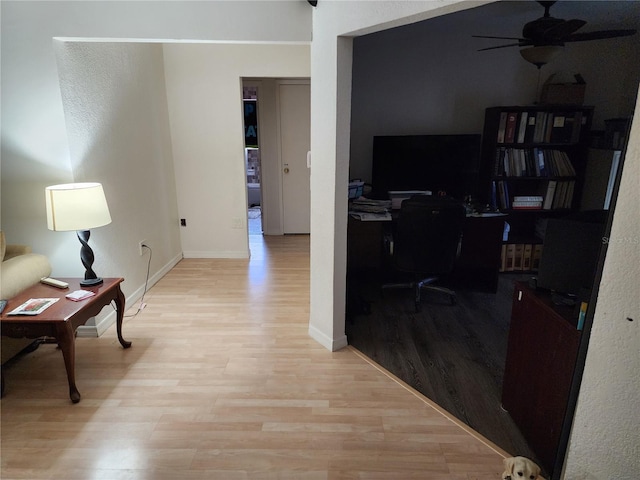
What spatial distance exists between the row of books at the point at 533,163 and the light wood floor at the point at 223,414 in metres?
2.51

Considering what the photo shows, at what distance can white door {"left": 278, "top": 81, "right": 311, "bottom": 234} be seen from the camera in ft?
16.6

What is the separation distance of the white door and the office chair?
2.44 metres

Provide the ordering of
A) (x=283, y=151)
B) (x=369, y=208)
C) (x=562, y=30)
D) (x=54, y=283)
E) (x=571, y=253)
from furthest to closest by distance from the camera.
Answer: (x=283, y=151) < (x=369, y=208) < (x=562, y=30) < (x=54, y=283) < (x=571, y=253)

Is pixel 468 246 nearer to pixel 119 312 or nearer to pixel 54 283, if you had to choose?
pixel 119 312

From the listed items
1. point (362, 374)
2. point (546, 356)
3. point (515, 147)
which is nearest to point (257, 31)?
point (362, 374)

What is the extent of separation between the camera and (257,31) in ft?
7.62

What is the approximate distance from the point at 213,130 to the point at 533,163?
10.9 feet

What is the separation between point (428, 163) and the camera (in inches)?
149

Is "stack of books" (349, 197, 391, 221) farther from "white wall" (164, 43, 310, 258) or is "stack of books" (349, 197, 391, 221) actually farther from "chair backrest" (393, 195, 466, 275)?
"white wall" (164, 43, 310, 258)

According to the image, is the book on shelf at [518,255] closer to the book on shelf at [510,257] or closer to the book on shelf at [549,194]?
the book on shelf at [510,257]

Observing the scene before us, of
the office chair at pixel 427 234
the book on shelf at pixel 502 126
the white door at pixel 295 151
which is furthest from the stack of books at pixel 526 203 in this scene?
the white door at pixel 295 151

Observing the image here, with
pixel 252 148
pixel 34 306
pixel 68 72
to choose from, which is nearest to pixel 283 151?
pixel 252 148

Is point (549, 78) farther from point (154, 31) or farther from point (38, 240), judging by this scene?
point (38, 240)

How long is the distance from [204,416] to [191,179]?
2926mm
